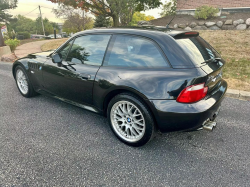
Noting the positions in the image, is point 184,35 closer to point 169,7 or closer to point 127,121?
point 127,121

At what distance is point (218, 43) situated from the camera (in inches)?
332

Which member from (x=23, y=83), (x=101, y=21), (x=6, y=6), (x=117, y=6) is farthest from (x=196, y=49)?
(x=6, y=6)

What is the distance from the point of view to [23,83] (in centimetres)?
411

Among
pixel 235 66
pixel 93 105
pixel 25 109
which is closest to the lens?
pixel 93 105

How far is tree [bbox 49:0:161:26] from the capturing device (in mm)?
11141

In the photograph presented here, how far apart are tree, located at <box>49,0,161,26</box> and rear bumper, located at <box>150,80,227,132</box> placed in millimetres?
10243

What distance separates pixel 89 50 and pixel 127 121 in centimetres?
125

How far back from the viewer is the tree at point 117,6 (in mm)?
11141

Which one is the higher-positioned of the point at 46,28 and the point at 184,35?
the point at 46,28

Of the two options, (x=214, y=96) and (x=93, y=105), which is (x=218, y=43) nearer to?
(x=214, y=96)

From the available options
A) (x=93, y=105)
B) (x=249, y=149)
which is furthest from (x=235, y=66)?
(x=93, y=105)

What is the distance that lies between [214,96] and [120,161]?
1.44 meters

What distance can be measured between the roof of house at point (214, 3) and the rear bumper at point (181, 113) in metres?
14.3

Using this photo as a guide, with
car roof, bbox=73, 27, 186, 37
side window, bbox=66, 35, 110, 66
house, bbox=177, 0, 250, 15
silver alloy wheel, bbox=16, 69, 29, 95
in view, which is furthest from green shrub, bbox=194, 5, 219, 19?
silver alloy wheel, bbox=16, 69, 29, 95
